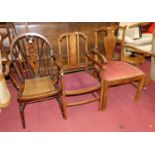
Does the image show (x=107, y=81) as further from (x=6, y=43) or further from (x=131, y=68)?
(x=6, y=43)

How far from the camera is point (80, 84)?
1.97m

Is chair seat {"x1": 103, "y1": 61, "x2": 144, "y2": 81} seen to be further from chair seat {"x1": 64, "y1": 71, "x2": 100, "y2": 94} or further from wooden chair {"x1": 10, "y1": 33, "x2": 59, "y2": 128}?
wooden chair {"x1": 10, "y1": 33, "x2": 59, "y2": 128}

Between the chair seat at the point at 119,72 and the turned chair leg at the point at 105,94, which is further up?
the chair seat at the point at 119,72

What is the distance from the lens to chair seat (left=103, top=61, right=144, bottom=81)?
201 cm

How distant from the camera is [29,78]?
2197mm

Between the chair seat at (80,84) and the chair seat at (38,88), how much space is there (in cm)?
17

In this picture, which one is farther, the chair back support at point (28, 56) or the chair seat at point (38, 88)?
the chair back support at point (28, 56)

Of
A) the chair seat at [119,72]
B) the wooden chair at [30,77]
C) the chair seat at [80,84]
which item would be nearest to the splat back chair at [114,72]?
the chair seat at [119,72]

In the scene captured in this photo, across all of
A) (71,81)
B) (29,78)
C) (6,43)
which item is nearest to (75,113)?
(71,81)

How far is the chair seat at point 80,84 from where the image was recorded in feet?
6.25

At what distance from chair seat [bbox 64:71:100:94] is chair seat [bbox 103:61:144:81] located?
167 millimetres

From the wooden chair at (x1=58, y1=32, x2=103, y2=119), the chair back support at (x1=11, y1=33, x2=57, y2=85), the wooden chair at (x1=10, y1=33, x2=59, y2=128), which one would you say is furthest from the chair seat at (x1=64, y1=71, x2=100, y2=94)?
the chair back support at (x1=11, y1=33, x2=57, y2=85)

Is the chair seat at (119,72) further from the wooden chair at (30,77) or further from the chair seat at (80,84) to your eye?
the wooden chair at (30,77)

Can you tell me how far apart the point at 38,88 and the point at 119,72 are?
3.18ft
